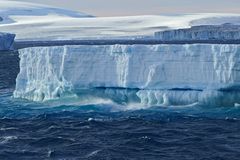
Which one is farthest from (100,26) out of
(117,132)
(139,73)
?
(117,132)

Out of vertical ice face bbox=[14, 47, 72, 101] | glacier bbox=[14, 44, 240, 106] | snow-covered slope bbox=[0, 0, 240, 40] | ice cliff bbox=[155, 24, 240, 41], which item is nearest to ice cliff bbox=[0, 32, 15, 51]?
ice cliff bbox=[155, 24, 240, 41]

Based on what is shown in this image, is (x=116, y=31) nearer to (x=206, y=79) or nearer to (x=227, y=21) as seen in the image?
(x=227, y=21)

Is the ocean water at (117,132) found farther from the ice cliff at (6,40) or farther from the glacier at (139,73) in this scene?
the ice cliff at (6,40)

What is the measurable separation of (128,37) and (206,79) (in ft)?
434

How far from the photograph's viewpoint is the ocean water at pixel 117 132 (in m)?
20.9

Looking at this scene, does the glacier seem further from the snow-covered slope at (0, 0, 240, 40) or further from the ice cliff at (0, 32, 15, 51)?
the snow-covered slope at (0, 0, 240, 40)

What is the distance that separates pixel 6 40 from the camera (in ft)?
342

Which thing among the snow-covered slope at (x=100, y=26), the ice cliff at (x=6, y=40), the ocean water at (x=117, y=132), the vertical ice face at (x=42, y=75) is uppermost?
the snow-covered slope at (x=100, y=26)

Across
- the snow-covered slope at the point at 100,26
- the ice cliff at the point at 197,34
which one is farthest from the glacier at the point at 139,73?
the snow-covered slope at the point at 100,26

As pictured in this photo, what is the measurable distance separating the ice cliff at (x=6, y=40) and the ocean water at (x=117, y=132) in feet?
234

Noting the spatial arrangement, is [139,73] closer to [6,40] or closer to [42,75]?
[42,75]

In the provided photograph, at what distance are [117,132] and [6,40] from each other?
274 feet

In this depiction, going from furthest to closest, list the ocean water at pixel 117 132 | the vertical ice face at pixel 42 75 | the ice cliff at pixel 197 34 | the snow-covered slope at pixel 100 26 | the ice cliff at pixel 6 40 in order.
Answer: the snow-covered slope at pixel 100 26, the ice cliff at pixel 197 34, the ice cliff at pixel 6 40, the vertical ice face at pixel 42 75, the ocean water at pixel 117 132

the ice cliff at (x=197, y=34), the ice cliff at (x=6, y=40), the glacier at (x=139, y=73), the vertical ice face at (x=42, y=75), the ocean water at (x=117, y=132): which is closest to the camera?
the ocean water at (x=117, y=132)
